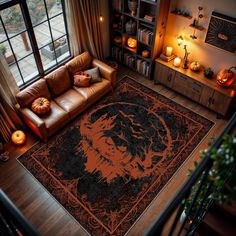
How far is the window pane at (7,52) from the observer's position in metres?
4.80

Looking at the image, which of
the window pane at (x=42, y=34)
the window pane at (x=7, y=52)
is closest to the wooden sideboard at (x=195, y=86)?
the window pane at (x=42, y=34)

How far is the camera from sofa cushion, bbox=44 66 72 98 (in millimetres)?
5539

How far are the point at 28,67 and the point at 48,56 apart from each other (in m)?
0.51

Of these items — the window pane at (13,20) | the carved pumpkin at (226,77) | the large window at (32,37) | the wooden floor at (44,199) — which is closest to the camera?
the wooden floor at (44,199)

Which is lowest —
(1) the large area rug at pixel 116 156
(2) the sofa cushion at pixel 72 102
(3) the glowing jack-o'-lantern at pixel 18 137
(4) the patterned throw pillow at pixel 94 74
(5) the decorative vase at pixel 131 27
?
(1) the large area rug at pixel 116 156

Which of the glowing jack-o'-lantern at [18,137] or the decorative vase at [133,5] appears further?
the decorative vase at [133,5]

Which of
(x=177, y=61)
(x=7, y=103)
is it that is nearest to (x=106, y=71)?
(x=177, y=61)

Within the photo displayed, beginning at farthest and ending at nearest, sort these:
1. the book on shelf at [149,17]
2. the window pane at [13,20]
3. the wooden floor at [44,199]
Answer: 1. the book on shelf at [149,17]
2. the window pane at [13,20]
3. the wooden floor at [44,199]

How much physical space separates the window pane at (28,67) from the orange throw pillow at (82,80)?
0.80m

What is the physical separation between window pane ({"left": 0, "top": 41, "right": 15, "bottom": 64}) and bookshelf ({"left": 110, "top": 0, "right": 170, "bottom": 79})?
2.50 meters

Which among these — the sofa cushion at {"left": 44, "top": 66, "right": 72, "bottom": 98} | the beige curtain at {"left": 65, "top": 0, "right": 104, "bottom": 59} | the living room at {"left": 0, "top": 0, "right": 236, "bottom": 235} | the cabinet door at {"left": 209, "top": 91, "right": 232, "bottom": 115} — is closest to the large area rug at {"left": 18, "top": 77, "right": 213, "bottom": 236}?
the living room at {"left": 0, "top": 0, "right": 236, "bottom": 235}

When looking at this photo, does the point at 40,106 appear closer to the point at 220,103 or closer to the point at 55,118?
the point at 55,118

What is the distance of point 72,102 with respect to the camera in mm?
5562

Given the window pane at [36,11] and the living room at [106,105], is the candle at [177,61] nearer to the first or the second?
the living room at [106,105]
